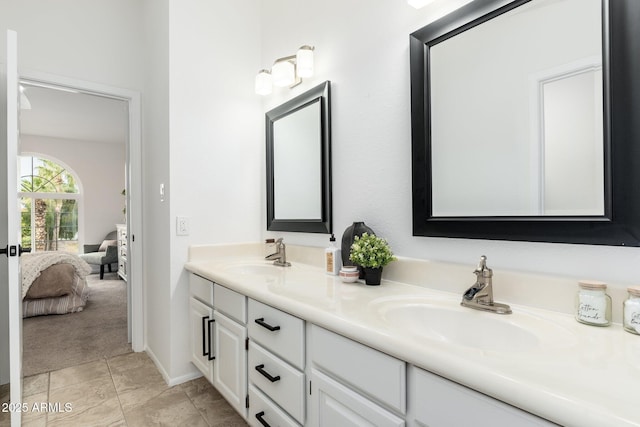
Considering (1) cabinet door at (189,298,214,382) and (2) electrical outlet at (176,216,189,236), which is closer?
(1) cabinet door at (189,298,214,382)

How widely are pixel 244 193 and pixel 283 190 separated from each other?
0.34 meters

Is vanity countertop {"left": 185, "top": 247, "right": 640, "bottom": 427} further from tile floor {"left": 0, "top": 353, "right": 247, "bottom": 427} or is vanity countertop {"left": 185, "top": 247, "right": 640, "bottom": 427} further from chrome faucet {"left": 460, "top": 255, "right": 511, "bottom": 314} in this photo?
tile floor {"left": 0, "top": 353, "right": 247, "bottom": 427}

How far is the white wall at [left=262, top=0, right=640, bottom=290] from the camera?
4.18 ft

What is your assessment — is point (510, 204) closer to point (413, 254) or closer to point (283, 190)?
point (413, 254)

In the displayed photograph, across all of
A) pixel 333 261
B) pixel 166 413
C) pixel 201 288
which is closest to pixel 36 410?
pixel 166 413

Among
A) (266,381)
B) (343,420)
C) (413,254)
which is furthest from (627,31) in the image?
(266,381)

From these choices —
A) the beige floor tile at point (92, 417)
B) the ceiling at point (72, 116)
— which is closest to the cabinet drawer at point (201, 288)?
the beige floor tile at point (92, 417)

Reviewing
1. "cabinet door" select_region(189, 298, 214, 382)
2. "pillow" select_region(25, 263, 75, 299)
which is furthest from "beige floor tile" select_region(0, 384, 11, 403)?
"pillow" select_region(25, 263, 75, 299)

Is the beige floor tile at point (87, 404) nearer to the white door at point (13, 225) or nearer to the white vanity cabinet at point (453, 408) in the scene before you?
the white door at point (13, 225)

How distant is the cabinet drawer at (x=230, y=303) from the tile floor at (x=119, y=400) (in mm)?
607

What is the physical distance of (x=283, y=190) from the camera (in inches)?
89.4

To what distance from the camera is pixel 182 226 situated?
2.16 metres

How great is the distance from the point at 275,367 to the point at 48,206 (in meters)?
7.08

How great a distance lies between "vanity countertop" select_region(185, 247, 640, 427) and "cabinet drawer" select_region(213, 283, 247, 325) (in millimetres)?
153
